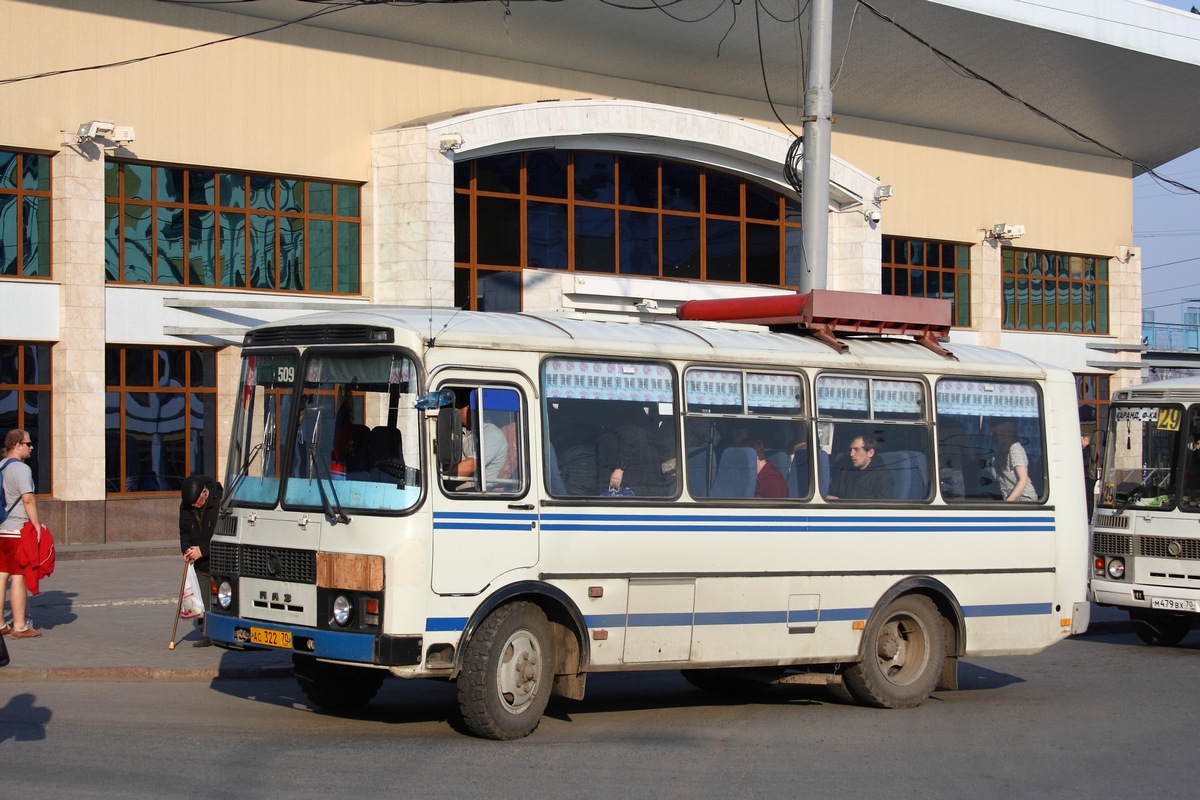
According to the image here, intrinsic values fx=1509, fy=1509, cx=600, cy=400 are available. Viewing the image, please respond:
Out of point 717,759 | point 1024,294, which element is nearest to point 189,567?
point 717,759

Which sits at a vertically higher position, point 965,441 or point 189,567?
point 965,441

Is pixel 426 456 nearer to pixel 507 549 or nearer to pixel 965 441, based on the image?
pixel 507 549

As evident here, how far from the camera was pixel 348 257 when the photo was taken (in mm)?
26922

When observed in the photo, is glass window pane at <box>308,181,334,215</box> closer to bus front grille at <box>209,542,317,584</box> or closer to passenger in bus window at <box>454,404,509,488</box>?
bus front grille at <box>209,542,317,584</box>

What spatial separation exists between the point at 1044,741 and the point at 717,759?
8.29 ft

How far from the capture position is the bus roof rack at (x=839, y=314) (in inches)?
460

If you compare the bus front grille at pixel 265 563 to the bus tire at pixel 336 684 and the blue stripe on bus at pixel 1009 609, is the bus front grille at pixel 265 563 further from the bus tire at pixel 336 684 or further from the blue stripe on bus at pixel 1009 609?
the blue stripe on bus at pixel 1009 609

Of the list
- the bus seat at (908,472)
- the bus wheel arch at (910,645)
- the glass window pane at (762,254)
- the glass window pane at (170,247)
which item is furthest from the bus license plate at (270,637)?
the glass window pane at (762,254)

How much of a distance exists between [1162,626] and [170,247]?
16.5 meters

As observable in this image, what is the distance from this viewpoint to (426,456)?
9062 mm

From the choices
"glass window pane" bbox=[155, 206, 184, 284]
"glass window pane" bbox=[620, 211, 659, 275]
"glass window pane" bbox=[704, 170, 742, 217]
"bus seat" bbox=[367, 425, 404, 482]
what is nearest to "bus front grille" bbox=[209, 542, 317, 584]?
"bus seat" bbox=[367, 425, 404, 482]

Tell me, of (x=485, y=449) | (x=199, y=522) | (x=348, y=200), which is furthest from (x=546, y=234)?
(x=485, y=449)

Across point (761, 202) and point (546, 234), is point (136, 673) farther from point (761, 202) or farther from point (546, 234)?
point (761, 202)

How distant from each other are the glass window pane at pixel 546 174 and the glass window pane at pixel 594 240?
2.06 ft
